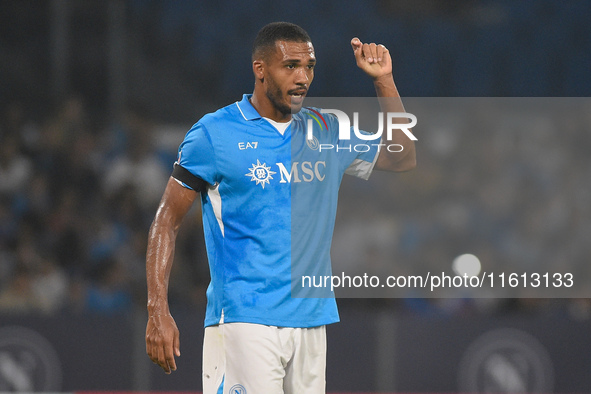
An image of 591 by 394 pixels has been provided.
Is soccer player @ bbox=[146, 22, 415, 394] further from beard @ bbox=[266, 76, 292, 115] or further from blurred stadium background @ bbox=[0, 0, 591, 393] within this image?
blurred stadium background @ bbox=[0, 0, 591, 393]

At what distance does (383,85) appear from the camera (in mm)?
3334

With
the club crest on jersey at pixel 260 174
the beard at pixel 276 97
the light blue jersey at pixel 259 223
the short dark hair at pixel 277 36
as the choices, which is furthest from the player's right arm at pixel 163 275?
the short dark hair at pixel 277 36

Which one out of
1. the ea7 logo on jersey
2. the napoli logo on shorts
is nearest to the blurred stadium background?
the ea7 logo on jersey

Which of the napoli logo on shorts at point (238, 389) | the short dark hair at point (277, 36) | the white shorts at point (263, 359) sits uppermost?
the short dark hair at point (277, 36)

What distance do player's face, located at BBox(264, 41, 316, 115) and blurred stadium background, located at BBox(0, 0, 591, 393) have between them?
7.55 feet

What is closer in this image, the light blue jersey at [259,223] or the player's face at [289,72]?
the light blue jersey at [259,223]

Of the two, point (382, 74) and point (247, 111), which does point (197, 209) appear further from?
point (382, 74)

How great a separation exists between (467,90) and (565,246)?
2.94 m

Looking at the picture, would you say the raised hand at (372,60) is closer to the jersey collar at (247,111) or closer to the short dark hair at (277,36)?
the short dark hair at (277,36)

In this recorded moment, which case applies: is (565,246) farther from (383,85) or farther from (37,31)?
(37,31)

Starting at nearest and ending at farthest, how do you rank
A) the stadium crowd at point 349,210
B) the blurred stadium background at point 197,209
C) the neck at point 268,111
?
the neck at point 268,111 → the stadium crowd at point 349,210 → the blurred stadium background at point 197,209

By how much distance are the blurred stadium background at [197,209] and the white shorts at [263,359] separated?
2.37 meters

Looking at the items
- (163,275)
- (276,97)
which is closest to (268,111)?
(276,97)

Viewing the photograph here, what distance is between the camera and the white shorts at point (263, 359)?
9.96ft
